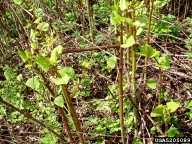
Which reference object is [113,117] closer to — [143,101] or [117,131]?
[117,131]

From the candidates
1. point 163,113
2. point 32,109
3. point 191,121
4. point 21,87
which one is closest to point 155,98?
point 191,121

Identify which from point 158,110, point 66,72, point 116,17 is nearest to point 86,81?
point 158,110

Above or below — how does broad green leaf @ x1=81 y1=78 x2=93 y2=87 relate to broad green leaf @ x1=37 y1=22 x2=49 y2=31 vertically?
below

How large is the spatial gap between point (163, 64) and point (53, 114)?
Result: 0.86 metres

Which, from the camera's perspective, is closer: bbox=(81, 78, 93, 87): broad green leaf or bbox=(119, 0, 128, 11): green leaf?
bbox=(119, 0, 128, 11): green leaf

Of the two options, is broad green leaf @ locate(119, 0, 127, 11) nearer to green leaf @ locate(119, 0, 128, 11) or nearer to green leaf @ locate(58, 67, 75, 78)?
green leaf @ locate(119, 0, 128, 11)

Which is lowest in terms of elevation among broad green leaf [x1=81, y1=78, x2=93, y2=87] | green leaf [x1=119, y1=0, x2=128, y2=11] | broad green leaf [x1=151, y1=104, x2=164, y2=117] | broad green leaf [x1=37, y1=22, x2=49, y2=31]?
broad green leaf [x1=81, y1=78, x2=93, y2=87]

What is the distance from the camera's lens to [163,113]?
1176 millimetres

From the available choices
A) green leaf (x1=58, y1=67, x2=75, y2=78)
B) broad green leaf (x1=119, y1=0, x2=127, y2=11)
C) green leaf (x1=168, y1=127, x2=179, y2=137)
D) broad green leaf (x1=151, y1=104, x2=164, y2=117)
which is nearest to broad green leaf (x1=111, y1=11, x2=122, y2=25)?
broad green leaf (x1=119, y1=0, x2=127, y2=11)

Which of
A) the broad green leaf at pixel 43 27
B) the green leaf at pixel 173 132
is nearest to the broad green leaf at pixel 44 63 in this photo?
the broad green leaf at pixel 43 27

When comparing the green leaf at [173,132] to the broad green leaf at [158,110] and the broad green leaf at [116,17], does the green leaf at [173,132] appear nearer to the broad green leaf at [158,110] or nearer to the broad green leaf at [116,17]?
the broad green leaf at [158,110]

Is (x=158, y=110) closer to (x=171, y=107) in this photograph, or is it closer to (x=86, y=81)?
(x=171, y=107)

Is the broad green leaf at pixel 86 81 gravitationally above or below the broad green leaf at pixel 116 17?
below

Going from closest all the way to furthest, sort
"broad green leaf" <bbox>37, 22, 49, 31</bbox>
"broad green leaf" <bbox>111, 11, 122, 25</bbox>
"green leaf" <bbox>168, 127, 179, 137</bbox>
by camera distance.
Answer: "broad green leaf" <bbox>111, 11, 122, 25</bbox> → "broad green leaf" <bbox>37, 22, 49, 31</bbox> → "green leaf" <bbox>168, 127, 179, 137</bbox>
